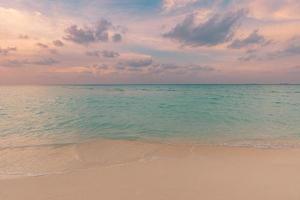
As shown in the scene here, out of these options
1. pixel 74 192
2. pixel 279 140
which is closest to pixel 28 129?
pixel 74 192

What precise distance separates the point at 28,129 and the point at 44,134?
2567mm

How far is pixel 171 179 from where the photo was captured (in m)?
6.79

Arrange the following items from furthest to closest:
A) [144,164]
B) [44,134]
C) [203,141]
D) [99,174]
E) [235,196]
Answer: [44,134] → [203,141] → [144,164] → [99,174] → [235,196]

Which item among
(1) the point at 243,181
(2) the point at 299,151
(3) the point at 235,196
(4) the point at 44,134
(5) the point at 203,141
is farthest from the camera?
(4) the point at 44,134

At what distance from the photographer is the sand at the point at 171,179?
5.82m

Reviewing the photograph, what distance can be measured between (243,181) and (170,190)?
2167mm

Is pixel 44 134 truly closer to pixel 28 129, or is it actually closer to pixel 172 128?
pixel 28 129

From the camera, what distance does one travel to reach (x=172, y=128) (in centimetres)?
1728

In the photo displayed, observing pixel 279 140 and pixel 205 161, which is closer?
pixel 205 161

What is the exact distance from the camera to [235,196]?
18.6 feet

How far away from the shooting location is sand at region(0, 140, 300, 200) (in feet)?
19.1

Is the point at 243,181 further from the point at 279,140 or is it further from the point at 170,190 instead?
the point at 279,140

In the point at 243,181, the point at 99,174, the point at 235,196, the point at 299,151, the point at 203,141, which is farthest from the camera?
the point at 203,141

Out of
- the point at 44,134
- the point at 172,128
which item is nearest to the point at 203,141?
the point at 172,128
